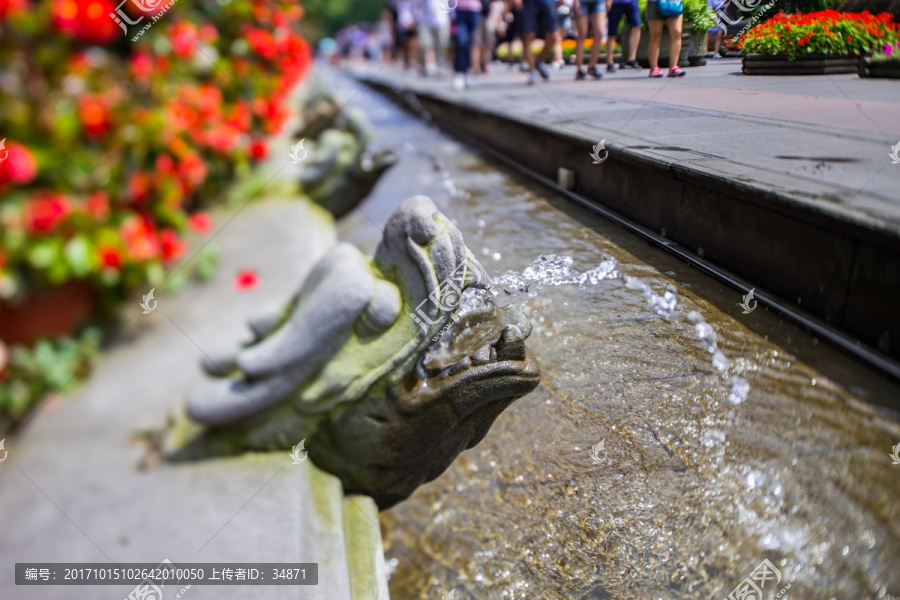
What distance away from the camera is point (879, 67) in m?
1.14

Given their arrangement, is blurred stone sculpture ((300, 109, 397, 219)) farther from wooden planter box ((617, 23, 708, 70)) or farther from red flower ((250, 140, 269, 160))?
wooden planter box ((617, 23, 708, 70))

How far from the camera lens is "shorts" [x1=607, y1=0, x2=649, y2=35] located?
4.59 ft

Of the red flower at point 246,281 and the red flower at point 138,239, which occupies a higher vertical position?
the red flower at point 138,239

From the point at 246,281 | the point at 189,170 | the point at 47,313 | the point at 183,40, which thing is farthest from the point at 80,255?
the point at 183,40

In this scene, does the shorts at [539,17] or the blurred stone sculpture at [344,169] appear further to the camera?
the blurred stone sculpture at [344,169]

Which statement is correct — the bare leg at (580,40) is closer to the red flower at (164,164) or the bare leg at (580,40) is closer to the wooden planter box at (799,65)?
the wooden planter box at (799,65)

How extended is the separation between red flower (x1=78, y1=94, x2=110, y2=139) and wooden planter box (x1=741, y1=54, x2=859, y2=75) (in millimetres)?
3236

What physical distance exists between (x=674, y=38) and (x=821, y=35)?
0.92 ft

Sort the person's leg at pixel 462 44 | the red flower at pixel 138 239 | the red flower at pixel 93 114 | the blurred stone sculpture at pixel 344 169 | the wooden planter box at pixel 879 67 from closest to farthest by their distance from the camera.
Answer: the wooden planter box at pixel 879 67 → the red flower at pixel 93 114 → the red flower at pixel 138 239 → the blurred stone sculpture at pixel 344 169 → the person's leg at pixel 462 44

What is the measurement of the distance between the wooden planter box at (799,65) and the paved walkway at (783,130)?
0.01m

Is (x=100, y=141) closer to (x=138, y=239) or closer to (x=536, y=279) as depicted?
(x=138, y=239)

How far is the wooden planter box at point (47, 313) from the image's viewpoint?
299 centimetres

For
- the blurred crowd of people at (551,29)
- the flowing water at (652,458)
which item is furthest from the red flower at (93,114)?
the flowing water at (652,458)

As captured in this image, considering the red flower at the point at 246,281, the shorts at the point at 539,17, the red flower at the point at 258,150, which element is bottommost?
the red flower at the point at 246,281
